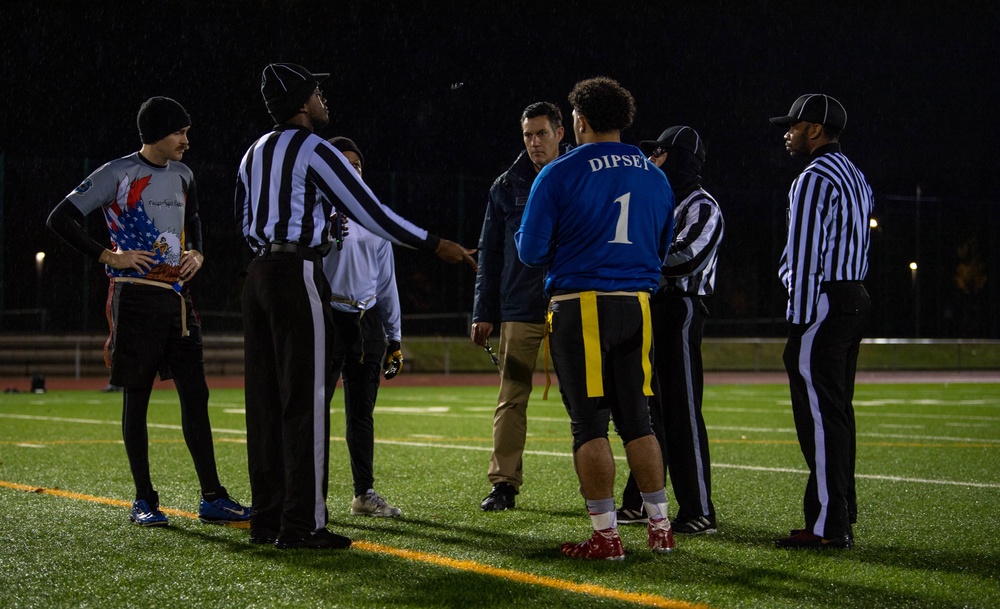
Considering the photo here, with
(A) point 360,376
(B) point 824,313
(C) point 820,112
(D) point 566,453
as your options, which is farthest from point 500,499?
(D) point 566,453

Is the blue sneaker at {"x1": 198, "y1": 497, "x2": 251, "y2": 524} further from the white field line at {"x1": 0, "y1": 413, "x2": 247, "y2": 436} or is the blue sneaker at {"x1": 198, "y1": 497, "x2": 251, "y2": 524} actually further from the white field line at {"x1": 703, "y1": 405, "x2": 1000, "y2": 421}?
the white field line at {"x1": 703, "y1": 405, "x2": 1000, "y2": 421}

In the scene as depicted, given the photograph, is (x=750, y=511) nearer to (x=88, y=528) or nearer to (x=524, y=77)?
(x=88, y=528)

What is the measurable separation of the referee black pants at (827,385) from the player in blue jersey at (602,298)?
0.70 metres

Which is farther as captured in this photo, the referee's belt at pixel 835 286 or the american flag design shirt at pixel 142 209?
the american flag design shirt at pixel 142 209

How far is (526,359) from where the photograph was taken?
5.95 m

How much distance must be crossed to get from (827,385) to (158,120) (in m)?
3.19

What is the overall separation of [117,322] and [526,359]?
2.12 m

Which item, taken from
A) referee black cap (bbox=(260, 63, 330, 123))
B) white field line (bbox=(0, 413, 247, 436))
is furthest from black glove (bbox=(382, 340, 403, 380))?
white field line (bbox=(0, 413, 247, 436))

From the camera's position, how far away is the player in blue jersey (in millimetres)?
4102

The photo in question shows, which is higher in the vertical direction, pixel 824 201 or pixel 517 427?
pixel 824 201

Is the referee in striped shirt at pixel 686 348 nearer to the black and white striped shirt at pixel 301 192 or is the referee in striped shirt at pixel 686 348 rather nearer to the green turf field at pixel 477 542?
the green turf field at pixel 477 542

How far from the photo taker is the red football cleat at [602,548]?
4.02 m

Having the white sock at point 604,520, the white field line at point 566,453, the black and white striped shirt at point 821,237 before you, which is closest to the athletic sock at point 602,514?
the white sock at point 604,520

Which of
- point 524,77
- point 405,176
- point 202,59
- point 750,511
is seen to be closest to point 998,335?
point 524,77
